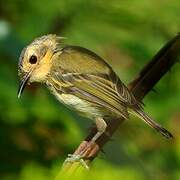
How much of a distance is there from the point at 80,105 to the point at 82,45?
1.27ft

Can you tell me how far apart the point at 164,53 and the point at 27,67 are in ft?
6.09

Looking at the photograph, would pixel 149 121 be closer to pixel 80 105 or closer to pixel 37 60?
pixel 80 105

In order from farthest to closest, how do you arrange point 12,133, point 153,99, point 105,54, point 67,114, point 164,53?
1. point 105,54
2. point 153,99
3. point 67,114
4. point 12,133
5. point 164,53

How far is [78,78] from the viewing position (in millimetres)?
3566

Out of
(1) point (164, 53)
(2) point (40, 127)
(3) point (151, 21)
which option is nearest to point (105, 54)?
(3) point (151, 21)

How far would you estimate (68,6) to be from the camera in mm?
3098

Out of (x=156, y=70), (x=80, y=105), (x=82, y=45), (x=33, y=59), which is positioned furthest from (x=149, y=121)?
(x=156, y=70)

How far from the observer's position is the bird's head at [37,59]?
3.26 meters

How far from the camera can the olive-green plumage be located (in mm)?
3189

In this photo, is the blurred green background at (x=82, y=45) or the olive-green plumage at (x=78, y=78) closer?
the blurred green background at (x=82, y=45)

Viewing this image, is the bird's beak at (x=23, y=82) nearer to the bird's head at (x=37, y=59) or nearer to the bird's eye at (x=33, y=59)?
the bird's head at (x=37, y=59)

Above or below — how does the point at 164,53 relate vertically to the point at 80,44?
above

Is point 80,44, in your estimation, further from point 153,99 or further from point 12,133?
point 12,133

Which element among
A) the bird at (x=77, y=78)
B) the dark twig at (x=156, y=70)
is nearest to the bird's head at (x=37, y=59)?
the bird at (x=77, y=78)
